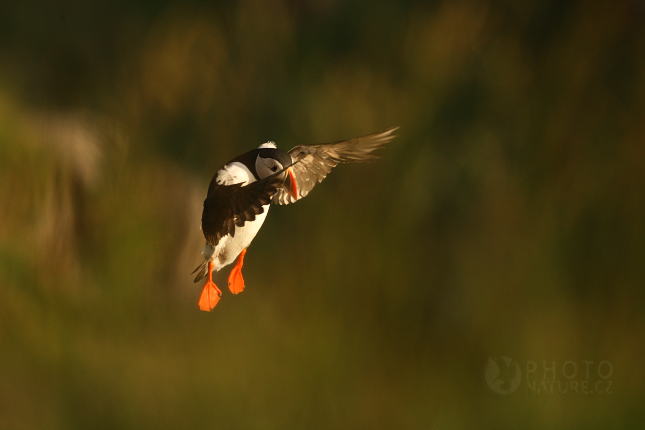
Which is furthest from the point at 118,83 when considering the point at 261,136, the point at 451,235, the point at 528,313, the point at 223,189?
the point at 528,313

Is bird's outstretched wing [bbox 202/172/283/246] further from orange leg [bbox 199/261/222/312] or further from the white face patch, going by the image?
orange leg [bbox 199/261/222/312]

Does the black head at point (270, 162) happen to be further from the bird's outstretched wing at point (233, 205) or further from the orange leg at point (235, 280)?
the orange leg at point (235, 280)

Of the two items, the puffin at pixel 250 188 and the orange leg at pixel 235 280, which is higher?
the puffin at pixel 250 188

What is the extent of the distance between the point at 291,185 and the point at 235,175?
89mm

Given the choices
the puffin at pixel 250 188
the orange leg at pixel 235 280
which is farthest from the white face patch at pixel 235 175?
the orange leg at pixel 235 280

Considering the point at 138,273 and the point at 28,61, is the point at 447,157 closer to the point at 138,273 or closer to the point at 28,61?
the point at 138,273

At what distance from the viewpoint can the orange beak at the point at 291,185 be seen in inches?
27.2

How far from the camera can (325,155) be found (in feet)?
2.44

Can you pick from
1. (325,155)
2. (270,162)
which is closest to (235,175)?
(270,162)

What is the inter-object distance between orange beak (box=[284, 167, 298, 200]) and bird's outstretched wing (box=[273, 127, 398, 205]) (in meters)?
0.02

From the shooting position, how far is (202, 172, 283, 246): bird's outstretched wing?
1.83 ft

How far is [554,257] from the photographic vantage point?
3.39 feet

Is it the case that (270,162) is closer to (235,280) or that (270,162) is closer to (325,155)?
(325,155)

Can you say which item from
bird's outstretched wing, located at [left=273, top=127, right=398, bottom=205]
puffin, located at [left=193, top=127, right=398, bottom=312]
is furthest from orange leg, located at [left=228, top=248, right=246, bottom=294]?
bird's outstretched wing, located at [left=273, top=127, right=398, bottom=205]
